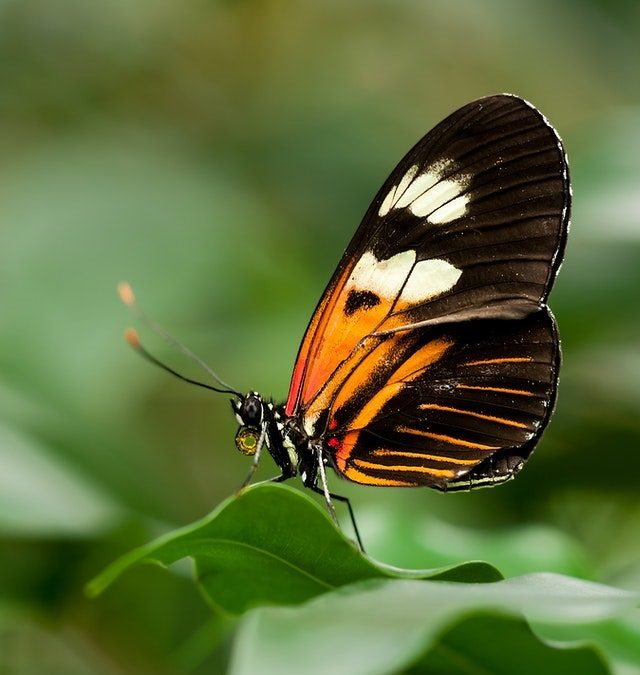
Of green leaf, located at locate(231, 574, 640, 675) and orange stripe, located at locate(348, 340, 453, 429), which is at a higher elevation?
orange stripe, located at locate(348, 340, 453, 429)

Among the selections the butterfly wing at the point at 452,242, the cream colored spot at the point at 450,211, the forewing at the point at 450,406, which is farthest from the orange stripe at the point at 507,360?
the cream colored spot at the point at 450,211

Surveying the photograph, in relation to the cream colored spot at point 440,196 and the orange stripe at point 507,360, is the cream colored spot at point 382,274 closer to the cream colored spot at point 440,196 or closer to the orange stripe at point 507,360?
the cream colored spot at point 440,196

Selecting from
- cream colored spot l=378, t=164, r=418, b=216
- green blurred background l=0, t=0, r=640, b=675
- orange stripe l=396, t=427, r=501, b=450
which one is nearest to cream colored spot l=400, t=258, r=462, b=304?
cream colored spot l=378, t=164, r=418, b=216

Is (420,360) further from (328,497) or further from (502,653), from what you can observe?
(502,653)

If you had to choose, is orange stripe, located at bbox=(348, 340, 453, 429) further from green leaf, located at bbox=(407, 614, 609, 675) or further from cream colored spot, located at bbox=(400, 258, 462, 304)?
green leaf, located at bbox=(407, 614, 609, 675)

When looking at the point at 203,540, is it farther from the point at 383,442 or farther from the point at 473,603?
the point at 383,442

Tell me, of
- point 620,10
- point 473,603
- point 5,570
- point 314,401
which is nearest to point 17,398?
point 5,570
